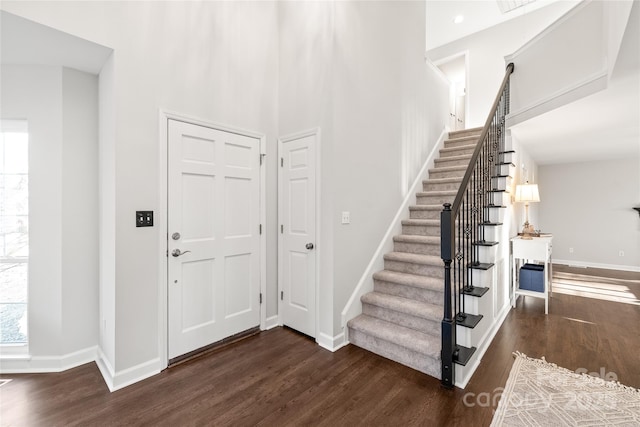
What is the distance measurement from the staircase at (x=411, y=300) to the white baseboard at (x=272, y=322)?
2.93ft

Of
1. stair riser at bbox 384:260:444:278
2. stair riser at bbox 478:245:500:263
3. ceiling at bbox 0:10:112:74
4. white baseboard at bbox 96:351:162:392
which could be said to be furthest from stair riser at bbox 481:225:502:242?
ceiling at bbox 0:10:112:74

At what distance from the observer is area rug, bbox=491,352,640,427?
70.8 inches

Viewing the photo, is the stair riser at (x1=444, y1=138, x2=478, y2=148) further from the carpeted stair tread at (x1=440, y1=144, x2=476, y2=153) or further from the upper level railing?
the upper level railing

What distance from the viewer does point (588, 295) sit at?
4340 millimetres

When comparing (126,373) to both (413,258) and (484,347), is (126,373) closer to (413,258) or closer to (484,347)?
(413,258)

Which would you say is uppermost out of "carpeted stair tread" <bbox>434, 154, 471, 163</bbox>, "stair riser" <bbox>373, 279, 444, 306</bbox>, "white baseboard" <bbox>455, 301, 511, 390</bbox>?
"carpeted stair tread" <bbox>434, 154, 471, 163</bbox>

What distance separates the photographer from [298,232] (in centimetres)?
312

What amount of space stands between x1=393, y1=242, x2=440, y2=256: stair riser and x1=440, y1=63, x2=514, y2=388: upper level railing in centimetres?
30

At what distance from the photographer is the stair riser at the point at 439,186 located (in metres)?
4.02

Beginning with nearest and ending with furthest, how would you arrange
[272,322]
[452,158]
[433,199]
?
1. [272,322]
2. [433,199]
3. [452,158]

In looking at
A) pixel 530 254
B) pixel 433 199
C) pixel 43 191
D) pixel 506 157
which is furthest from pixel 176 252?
pixel 530 254

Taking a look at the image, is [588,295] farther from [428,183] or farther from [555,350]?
[428,183]

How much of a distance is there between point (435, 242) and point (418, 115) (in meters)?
2.12

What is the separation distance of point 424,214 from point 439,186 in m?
0.64
